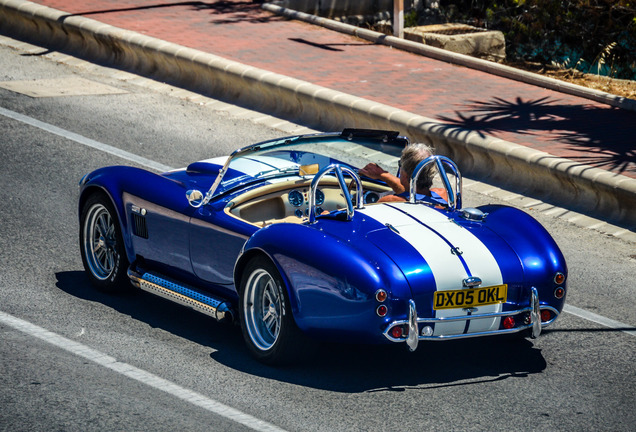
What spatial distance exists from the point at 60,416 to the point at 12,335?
53.9 inches

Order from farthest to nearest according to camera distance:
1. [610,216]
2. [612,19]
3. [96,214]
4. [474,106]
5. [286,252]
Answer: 1. [612,19]
2. [474,106]
3. [610,216]
4. [96,214]
5. [286,252]

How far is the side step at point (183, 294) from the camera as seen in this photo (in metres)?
6.81

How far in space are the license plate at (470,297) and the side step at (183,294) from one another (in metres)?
1.43

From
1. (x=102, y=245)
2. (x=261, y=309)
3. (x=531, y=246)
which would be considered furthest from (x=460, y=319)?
(x=102, y=245)

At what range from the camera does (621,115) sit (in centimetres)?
1398

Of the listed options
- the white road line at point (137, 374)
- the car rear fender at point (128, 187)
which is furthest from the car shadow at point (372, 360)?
the car rear fender at point (128, 187)

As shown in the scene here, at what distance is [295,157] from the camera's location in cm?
741

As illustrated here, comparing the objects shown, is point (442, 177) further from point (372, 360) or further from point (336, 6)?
point (336, 6)

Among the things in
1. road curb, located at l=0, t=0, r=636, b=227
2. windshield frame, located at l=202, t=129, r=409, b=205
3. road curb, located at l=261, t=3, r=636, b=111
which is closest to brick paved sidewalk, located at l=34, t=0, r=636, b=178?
road curb, located at l=261, t=3, r=636, b=111

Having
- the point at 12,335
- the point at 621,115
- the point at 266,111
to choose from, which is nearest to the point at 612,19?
the point at 621,115

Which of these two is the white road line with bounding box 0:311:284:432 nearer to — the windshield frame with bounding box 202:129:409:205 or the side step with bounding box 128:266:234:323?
the side step with bounding box 128:266:234:323

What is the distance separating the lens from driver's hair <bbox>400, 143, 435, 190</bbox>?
7156 mm

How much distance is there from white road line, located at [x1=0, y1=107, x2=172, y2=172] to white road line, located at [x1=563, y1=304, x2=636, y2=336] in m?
4.96

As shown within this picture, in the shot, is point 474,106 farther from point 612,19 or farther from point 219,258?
point 219,258
